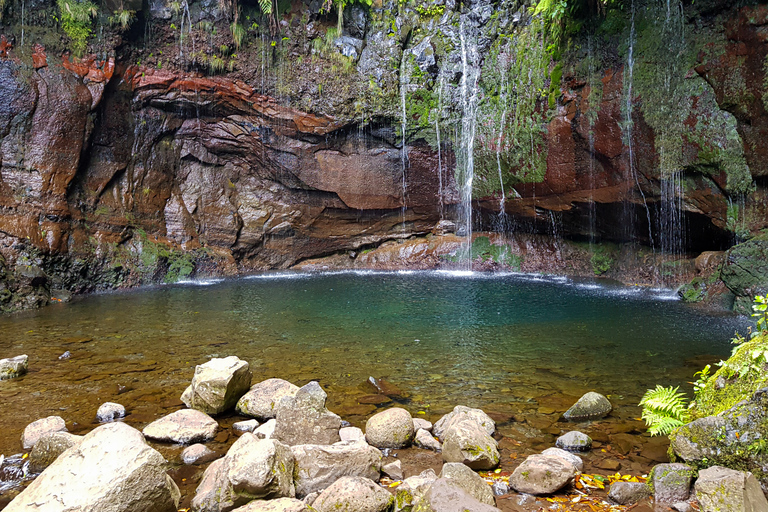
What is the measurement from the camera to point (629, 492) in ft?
9.91

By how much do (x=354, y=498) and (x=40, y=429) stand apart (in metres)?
3.45

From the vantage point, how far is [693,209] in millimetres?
11914

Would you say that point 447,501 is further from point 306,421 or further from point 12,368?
point 12,368

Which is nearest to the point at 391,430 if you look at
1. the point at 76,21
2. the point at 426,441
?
the point at 426,441

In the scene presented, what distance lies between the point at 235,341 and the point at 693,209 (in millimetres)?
12297

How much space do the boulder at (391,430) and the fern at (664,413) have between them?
85.1 inches

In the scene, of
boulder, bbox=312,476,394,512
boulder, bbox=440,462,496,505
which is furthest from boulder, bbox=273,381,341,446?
boulder, bbox=440,462,496,505

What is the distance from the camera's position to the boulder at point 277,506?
2.72 m

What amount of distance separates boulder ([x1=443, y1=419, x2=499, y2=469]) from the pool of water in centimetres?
87

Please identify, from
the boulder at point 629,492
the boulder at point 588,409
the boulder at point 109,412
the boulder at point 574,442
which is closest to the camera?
the boulder at point 629,492

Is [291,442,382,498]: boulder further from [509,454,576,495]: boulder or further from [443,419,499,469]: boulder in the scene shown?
[509,454,576,495]: boulder

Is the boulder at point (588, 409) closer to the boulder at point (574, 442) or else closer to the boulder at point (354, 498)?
the boulder at point (574, 442)

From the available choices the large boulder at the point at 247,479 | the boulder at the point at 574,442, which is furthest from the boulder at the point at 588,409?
the large boulder at the point at 247,479

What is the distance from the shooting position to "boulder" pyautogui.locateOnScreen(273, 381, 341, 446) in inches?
158
